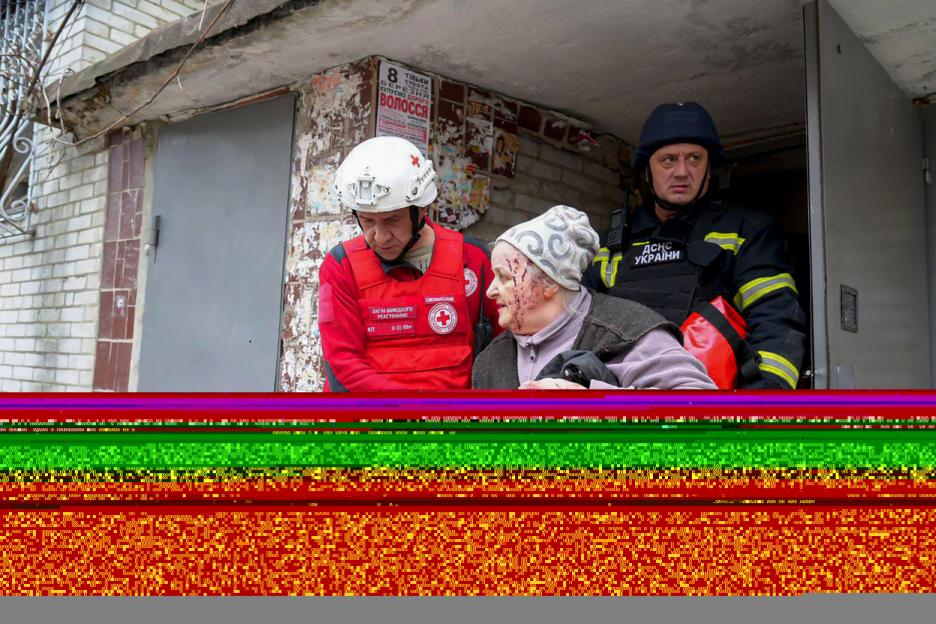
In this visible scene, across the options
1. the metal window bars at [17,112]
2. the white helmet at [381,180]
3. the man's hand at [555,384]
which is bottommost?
the man's hand at [555,384]

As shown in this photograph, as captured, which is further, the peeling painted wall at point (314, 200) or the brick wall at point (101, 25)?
the brick wall at point (101, 25)

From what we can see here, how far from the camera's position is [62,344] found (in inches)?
223

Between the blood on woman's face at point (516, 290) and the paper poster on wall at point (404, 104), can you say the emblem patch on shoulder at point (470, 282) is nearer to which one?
the blood on woman's face at point (516, 290)

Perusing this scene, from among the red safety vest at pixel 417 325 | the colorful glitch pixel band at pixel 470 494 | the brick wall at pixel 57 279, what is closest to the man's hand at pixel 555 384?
the colorful glitch pixel band at pixel 470 494

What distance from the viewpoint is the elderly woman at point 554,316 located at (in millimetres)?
1899

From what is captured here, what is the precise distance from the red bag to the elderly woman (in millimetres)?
309

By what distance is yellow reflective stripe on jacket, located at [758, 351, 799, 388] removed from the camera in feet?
7.64

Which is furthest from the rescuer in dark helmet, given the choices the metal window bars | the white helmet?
the metal window bars

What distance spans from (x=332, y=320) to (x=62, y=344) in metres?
4.06

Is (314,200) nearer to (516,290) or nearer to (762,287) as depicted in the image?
(516,290)

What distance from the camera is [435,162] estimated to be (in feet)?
12.6

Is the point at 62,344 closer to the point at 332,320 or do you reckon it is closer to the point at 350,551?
the point at 332,320

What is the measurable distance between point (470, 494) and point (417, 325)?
59.3 inches

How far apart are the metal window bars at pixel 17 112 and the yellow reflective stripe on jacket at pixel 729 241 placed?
16.9ft
